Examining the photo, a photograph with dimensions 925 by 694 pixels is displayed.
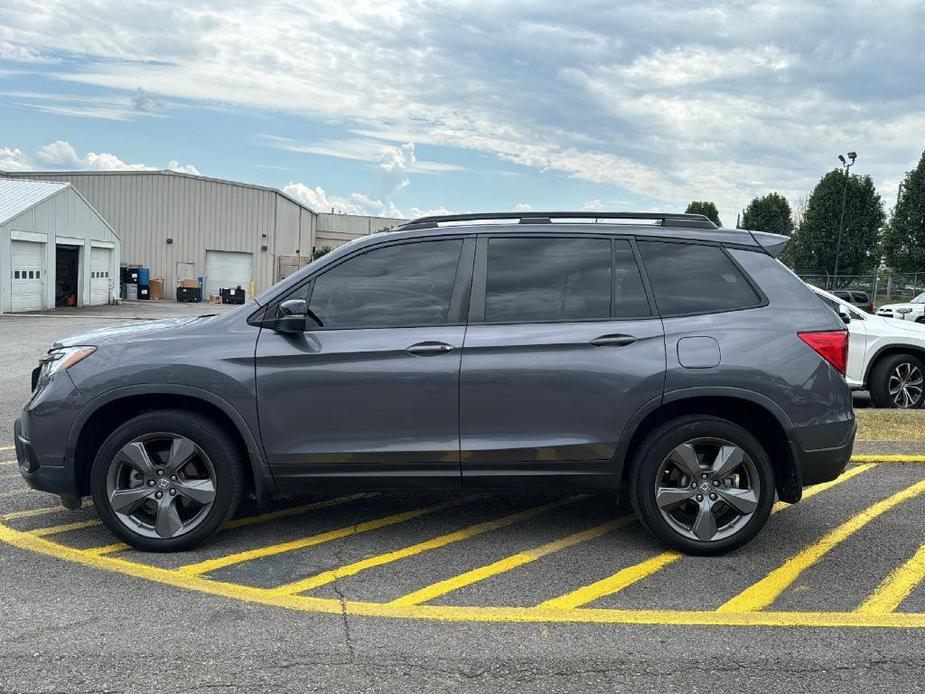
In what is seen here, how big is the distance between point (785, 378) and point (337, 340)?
2.38 metres

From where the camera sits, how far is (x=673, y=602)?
388 centimetres

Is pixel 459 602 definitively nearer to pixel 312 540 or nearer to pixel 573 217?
pixel 312 540

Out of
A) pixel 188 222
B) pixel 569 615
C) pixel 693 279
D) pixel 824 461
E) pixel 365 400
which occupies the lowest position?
pixel 569 615

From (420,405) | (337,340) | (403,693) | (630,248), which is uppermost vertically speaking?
(630,248)

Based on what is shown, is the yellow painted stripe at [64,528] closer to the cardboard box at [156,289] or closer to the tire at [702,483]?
the tire at [702,483]

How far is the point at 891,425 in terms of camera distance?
8.08 meters

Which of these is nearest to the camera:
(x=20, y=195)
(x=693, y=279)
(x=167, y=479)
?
(x=167, y=479)

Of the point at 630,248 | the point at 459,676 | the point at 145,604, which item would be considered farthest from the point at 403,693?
the point at 630,248

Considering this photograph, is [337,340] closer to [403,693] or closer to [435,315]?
[435,315]

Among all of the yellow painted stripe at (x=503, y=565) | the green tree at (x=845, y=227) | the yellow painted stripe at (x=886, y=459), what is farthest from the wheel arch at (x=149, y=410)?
the green tree at (x=845, y=227)

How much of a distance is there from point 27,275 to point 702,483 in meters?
29.1

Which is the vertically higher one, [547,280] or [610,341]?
[547,280]

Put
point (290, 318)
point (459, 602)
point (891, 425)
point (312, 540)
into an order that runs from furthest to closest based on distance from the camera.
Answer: point (891, 425), point (312, 540), point (290, 318), point (459, 602)

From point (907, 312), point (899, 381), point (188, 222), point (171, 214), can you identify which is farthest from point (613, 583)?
point (171, 214)
